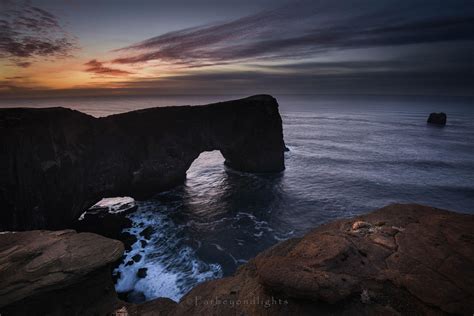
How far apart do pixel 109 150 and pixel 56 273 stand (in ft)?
84.1

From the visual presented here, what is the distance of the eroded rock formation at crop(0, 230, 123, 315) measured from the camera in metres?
9.28

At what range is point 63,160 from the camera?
1060 inches

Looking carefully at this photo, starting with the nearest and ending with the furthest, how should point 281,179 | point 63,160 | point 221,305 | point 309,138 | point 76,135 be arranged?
1. point 221,305
2. point 63,160
3. point 76,135
4. point 281,179
5. point 309,138

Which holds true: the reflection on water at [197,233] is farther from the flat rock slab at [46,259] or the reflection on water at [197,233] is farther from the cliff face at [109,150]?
the flat rock slab at [46,259]

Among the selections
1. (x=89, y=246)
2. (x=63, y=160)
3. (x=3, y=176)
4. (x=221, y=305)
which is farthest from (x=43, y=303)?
(x=63, y=160)

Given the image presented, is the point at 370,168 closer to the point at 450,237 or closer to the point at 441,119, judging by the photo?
the point at 450,237

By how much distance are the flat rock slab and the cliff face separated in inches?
619

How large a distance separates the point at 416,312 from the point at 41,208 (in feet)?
102

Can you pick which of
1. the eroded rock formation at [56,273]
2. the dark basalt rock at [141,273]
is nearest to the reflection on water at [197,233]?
the dark basalt rock at [141,273]

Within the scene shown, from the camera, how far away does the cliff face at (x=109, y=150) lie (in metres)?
23.8

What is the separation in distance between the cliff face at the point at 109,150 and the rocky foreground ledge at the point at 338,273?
53.7ft

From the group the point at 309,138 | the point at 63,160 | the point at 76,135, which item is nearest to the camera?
the point at 63,160

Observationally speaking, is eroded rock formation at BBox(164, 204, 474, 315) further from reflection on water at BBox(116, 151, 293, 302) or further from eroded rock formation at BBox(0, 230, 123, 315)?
reflection on water at BBox(116, 151, 293, 302)

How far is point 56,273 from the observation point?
9797mm
